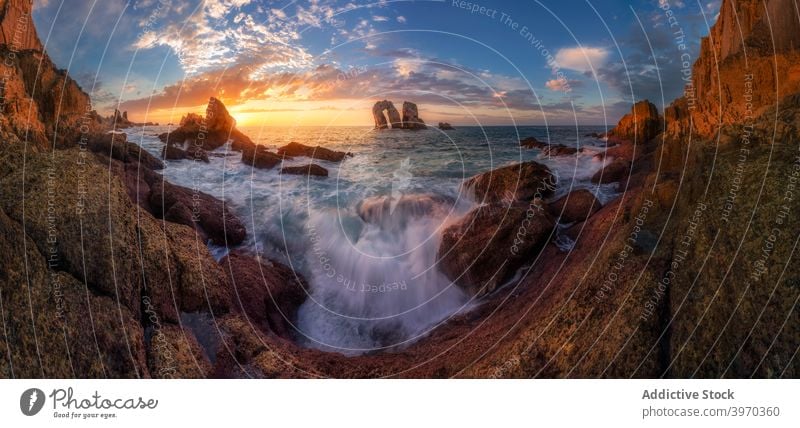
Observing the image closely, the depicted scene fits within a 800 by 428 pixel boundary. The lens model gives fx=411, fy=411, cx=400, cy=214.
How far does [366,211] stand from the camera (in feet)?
22.6

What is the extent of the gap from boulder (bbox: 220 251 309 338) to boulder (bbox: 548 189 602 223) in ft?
11.8

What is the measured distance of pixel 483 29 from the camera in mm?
4715

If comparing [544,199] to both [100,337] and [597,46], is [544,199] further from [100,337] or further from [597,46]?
[100,337]

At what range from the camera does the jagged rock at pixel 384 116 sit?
602 centimetres

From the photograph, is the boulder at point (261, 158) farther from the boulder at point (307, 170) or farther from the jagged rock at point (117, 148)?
the jagged rock at point (117, 148)

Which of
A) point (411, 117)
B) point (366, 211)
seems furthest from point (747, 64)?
point (366, 211)

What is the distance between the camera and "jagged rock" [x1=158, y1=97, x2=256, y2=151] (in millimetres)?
6098

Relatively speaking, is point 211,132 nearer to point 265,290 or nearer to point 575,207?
point 265,290

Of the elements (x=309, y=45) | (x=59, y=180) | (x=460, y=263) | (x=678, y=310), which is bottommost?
(x=460, y=263)

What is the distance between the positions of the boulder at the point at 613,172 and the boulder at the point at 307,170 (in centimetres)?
476
